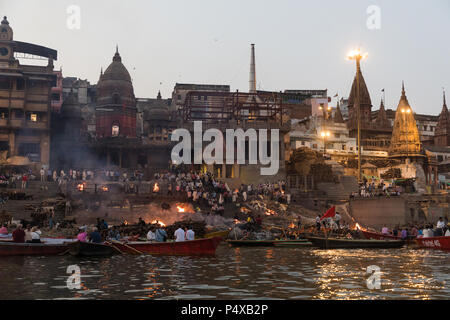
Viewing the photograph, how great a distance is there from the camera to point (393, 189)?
40.0m

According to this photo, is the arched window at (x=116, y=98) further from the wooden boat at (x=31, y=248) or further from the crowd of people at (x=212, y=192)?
the wooden boat at (x=31, y=248)

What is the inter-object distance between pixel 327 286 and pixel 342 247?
12681 millimetres

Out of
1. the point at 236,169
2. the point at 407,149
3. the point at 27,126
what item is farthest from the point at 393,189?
the point at 27,126

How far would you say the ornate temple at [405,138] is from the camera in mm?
58644

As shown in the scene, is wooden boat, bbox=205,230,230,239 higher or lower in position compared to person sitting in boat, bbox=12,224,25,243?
lower

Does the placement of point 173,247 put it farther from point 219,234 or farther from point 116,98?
point 116,98

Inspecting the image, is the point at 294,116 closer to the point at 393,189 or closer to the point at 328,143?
the point at 328,143

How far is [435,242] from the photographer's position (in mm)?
25094

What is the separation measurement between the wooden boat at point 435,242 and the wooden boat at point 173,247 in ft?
38.4

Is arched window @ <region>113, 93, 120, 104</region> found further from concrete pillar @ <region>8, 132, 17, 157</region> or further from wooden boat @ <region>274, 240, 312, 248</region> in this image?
wooden boat @ <region>274, 240, 312, 248</region>

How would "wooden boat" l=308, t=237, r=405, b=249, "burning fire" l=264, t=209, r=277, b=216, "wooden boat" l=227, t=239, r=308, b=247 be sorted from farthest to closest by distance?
"burning fire" l=264, t=209, r=277, b=216
"wooden boat" l=227, t=239, r=308, b=247
"wooden boat" l=308, t=237, r=405, b=249

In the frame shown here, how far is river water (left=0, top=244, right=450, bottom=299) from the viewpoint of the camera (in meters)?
11.6

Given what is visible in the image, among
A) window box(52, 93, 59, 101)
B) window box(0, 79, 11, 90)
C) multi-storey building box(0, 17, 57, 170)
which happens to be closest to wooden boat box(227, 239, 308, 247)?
multi-storey building box(0, 17, 57, 170)

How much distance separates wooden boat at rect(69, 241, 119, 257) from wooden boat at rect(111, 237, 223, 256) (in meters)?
0.75
